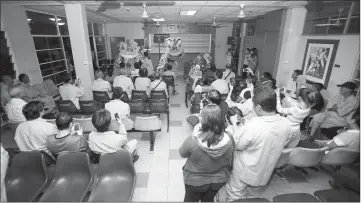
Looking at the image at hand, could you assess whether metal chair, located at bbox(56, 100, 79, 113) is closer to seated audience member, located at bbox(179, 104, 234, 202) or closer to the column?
the column

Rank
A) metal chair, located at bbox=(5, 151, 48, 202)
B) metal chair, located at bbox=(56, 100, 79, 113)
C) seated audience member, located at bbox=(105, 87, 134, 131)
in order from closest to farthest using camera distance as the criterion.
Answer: metal chair, located at bbox=(5, 151, 48, 202), seated audience member, located at bbox=(105, 87, 134, 131), metal chair, located at bbox=(56, 100, 79, 113)

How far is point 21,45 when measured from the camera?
211cm

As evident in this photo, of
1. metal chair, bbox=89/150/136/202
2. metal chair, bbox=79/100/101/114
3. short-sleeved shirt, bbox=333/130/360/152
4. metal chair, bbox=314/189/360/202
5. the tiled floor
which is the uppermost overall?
short-sleeved shirt, bbox=333/130/360/152

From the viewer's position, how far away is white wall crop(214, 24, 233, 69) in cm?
938

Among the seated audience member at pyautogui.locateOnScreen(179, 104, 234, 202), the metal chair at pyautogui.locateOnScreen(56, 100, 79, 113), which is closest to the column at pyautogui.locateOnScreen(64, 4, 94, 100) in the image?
the metal chair at pyautogui.locateOnScreen(56, 100, 79, 113)

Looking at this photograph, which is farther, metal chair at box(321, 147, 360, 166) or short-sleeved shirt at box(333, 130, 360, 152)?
metal chair at box(321, 147, 360, 166)

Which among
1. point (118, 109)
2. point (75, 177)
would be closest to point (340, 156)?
point (75, 177)

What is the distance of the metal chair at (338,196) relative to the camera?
105 centimetres

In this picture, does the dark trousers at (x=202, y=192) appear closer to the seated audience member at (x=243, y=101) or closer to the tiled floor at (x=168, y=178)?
the tiled floor at (x=168, y=178)

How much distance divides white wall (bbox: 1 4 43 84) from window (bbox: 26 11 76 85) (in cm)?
234

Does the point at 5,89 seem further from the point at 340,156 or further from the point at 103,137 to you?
the point at 340,156

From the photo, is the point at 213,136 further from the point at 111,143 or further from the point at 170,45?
the point at 170,45

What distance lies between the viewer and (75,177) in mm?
1734

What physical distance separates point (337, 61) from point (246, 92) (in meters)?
1.23
